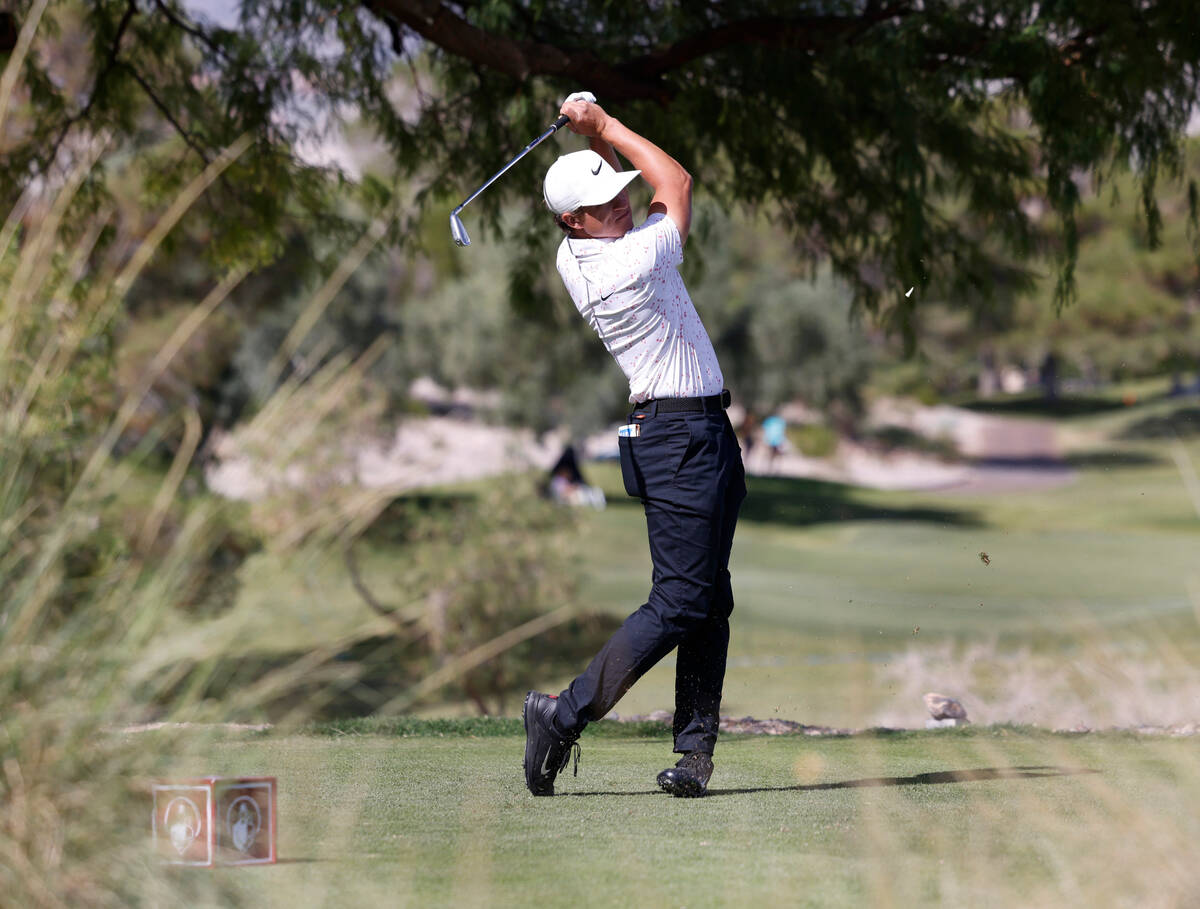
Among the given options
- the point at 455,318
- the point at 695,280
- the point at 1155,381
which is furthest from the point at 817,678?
the point at 1155,381

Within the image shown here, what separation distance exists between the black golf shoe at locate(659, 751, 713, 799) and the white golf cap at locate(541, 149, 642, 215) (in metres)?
1.65

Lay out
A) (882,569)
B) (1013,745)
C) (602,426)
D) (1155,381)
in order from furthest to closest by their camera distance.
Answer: (1155,381) → (602,426) → (882,569) → (1013,745)

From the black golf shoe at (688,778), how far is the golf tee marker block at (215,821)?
4.76 ft

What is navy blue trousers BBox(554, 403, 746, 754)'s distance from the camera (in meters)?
4.08

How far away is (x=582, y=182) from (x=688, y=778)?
1.74 m

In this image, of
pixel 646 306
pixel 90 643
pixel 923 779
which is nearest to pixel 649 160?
pixel 646 306

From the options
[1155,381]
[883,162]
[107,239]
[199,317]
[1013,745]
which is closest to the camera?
[199,317]

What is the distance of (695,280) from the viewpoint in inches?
363

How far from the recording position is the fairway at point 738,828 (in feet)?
9.51

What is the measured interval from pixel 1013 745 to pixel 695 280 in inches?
178

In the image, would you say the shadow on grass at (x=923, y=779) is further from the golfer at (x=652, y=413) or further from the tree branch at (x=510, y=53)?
the tree branch at (x=510, y=53)

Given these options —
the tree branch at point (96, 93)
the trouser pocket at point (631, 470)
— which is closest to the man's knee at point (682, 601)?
the trouser pocket at point (631, 470)

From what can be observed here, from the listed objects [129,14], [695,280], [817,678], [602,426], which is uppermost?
[129,14]

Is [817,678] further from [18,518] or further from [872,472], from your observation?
[872,472]
